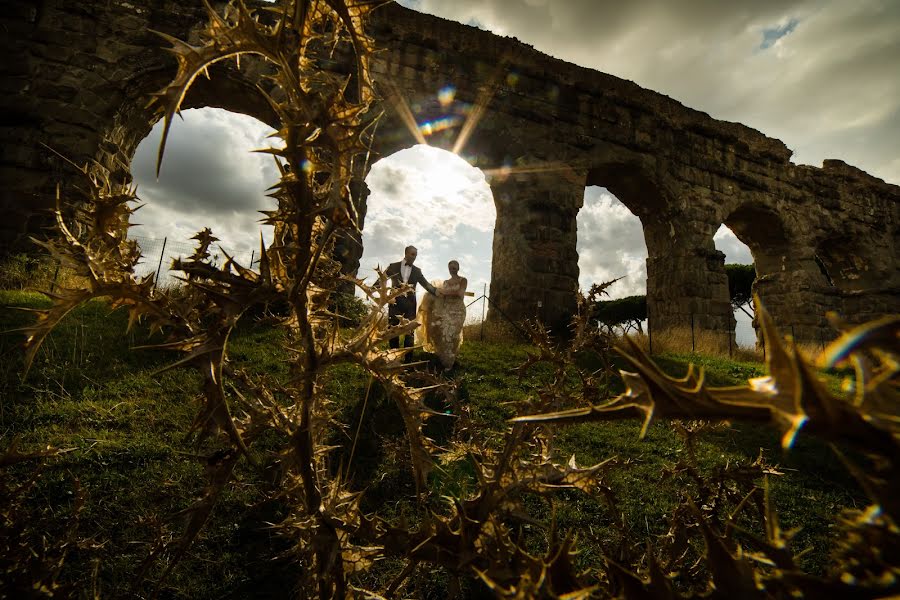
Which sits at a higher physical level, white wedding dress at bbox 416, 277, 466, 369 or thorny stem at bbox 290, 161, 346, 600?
white wedding dress at bbox 416, 277, 466, 369

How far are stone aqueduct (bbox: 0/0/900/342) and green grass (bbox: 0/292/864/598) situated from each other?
3.08m

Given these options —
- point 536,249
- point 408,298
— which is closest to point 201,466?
point 408,298

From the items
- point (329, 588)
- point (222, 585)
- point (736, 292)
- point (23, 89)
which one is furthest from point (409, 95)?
point (736, 292)

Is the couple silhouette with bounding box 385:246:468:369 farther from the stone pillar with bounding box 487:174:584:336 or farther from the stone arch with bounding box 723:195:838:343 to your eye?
the stone arch with bounding box 723:195:838:343

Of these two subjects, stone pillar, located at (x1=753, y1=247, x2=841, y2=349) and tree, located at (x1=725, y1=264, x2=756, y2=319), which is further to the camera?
tree, located at (x1=725, y1=264, x2=756, y2=319)

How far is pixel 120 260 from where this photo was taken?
33.3 inches

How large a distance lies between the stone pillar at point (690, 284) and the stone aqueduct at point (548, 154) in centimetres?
4

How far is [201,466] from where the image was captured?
291cm

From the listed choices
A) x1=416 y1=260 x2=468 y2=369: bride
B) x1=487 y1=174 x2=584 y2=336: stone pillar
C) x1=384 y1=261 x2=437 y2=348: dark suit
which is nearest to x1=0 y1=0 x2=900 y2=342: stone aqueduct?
x1=487 y1=174 x2=584 y2=336: stone pillar

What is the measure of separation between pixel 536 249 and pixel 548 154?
6.15ft

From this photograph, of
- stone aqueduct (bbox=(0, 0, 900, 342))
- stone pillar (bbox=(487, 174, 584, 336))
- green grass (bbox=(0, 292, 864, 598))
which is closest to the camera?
green grass (bbox=(0, 292, 864, 598))

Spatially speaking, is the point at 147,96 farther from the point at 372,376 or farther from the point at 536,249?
the point at 372,376

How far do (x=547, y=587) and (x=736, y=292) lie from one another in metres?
24.2

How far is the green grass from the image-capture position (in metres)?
2.04
